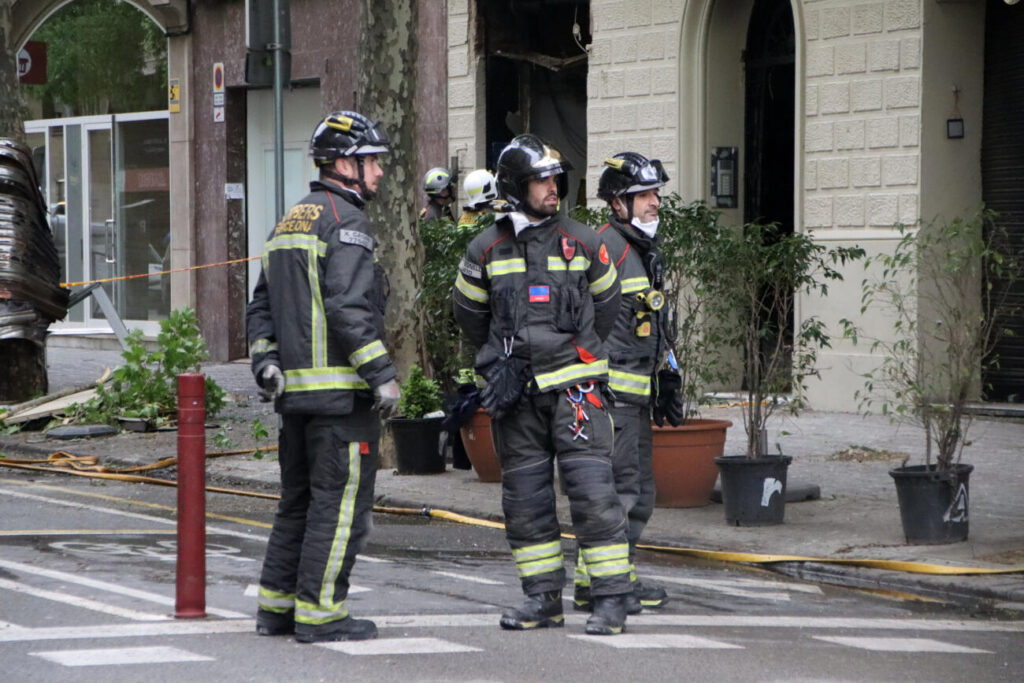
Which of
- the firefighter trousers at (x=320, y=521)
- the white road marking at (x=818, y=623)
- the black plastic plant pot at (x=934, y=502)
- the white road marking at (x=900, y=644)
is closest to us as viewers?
the firefighter trousers at (x=320, y=521)

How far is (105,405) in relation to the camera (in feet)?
44.4

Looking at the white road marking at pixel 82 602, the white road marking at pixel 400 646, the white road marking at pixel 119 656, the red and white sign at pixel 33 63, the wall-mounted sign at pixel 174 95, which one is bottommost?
the white road marking at pixel 82 602

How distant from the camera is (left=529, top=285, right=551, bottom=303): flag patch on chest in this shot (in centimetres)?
621

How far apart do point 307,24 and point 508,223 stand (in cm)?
1266

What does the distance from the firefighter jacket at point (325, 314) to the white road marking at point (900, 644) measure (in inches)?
78.3

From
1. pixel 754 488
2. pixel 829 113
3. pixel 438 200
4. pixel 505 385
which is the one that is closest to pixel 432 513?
pixel 754 488

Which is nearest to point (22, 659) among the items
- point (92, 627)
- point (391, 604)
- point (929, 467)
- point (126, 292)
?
point (92, 627)

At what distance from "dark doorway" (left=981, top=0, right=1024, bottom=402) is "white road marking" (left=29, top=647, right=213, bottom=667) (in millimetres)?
8802

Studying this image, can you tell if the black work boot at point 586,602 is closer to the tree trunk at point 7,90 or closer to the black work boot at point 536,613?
the black work boot at point 536,613

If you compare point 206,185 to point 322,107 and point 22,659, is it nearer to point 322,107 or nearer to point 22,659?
point 322,107

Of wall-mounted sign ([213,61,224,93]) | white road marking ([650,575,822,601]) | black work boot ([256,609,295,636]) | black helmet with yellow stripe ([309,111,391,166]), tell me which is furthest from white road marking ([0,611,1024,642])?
wall-mounted sign ([213,61,224,93])

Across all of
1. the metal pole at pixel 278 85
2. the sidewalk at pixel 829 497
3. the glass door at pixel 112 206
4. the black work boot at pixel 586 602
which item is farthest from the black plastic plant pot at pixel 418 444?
the glass door at pixel 112 206

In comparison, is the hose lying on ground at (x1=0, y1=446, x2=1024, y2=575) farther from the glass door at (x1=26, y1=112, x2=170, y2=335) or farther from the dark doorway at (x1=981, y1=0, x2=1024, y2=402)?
the glass door at (x1=26, y1=112, x2=170, y2=335)

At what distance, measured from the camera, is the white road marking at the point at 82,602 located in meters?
6.44
